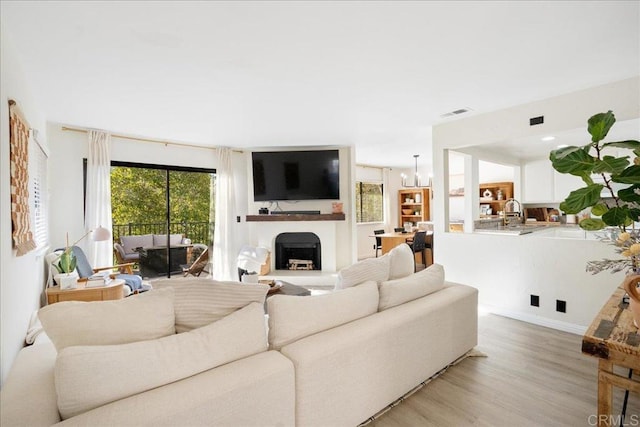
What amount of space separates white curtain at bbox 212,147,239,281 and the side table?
2531 mm

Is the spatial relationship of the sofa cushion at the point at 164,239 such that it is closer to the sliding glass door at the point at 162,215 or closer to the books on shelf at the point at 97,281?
the sliding glass door at the point at 162,215

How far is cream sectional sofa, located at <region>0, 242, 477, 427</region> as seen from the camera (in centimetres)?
111

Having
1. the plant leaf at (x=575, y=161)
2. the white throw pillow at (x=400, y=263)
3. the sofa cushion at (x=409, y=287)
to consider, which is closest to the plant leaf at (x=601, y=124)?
the plant leaf at (x=575, y=161)

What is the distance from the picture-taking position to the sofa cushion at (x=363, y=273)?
7.07 feet

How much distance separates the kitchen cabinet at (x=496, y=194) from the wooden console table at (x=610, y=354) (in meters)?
5.82

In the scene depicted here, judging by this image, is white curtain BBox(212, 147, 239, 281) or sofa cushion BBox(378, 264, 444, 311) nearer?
sofa cushion BBox(378, 264, 444, 311)

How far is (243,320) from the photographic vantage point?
4.91 ft

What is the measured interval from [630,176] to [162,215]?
18.7 feet

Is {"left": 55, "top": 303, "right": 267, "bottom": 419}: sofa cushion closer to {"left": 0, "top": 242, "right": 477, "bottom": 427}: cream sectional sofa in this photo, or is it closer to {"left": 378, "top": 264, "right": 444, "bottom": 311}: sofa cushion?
{"left": 0, "top": 242, "right": 477, "bottom": 427}: cream sectional sofa

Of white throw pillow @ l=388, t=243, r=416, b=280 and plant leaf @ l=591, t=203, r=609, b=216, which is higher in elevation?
plant leaf @ l=591, t=203, r=609, b=216

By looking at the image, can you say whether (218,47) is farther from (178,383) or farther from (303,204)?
(303,204)

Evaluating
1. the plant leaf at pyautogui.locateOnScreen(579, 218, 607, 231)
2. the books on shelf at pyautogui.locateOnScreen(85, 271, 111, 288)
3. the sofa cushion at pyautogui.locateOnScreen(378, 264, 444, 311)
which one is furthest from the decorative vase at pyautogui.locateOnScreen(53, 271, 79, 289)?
the plant leaf at pyautogui.locateOnScreen(579, 218, 607, 231)

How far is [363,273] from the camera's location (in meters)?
2.23

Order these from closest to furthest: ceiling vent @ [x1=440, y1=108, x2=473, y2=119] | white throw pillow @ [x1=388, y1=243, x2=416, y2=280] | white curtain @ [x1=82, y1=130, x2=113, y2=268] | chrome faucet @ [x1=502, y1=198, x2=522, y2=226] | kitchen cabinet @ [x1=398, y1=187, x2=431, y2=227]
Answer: white throw pillow @ [x1=388, y1=243, x2=416, y2=280] → ceiling vent @ [x1=440, y1=108, x2=473, y2=119] → white curtain @ [x1=82, y1=130, x2=113, y2=268] → chrome faucet @ [x1=502, y1=198, x2=522, y2=226] → kitchen cabinet @ [x1=398, y1=187, x2=431, y2=227]
